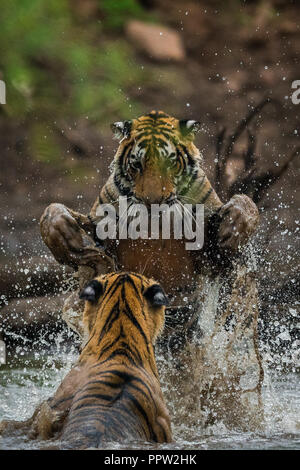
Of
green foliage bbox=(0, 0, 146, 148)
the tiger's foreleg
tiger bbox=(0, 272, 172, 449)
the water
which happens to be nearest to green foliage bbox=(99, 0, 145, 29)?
green foliage bbox=(0, 0, 146, 148)

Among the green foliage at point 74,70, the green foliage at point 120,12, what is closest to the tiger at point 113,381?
the green foliage at point 74,70

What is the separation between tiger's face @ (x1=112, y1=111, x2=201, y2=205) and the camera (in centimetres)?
246

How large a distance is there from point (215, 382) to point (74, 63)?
3128mm

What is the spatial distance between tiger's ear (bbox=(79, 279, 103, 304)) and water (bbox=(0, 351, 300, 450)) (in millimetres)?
393

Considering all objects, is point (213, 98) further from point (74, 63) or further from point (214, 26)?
point (74, 63)

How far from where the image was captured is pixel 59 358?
385 cm

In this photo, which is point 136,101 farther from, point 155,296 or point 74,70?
point 155,296

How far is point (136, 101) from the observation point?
5.15m

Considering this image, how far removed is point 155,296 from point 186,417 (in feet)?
2.30

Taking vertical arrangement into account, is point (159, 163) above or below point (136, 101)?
below

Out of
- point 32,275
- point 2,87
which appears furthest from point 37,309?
point 2,87

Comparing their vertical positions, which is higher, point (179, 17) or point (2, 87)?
point (179, 17)

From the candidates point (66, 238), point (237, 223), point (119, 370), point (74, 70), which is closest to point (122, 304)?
point (119, 370)

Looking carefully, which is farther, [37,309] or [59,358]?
[37,309]
